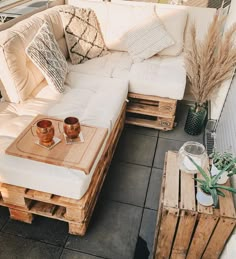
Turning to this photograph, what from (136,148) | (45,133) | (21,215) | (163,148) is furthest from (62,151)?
(163,148)

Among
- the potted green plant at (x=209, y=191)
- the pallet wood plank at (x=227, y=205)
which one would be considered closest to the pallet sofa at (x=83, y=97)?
the potted green plant at (x=209, y=191)

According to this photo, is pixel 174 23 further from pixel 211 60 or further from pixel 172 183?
pixel 172 183

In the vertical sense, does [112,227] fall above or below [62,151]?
below

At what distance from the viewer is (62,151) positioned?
1.42m

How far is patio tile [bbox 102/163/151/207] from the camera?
6.23ft

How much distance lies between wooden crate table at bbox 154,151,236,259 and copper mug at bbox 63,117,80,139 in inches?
21.1

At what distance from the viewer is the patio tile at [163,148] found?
2.21 metres

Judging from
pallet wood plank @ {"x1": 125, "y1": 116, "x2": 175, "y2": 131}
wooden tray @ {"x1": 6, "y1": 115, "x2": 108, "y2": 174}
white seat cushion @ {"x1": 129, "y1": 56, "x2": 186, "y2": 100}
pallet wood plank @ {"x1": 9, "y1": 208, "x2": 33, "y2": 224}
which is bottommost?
Result: pallet wood plank @ {"x1": 125, "y1": 116, "x2": 175, "y2": 131}

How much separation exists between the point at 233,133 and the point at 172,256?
2.70ft

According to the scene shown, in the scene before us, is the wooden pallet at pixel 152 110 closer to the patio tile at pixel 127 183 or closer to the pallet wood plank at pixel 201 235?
the patio tile at pixel 127 183

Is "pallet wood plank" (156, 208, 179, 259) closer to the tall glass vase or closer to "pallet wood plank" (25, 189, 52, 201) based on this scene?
"pallet wood plank" (25, 189, 52, 201)

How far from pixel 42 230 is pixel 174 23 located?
2.21m

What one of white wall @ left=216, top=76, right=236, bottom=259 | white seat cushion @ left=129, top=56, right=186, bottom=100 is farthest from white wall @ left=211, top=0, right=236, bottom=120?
white seat cushion @ left=129, top=56, right=186, bottom=100

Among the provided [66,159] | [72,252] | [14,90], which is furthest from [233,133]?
[14,90]
